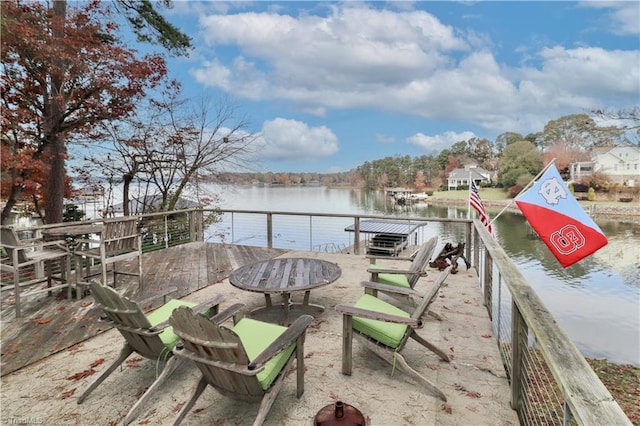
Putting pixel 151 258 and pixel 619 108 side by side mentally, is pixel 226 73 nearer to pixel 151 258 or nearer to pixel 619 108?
pixel 151 258

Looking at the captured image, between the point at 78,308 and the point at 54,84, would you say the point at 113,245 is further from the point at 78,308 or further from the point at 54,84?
the point at 54,84

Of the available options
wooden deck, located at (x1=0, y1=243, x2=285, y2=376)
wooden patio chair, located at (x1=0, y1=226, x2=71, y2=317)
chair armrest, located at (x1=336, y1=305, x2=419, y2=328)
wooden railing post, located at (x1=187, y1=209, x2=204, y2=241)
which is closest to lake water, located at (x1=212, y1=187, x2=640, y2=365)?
wooden railing post, located at (x1=187, y1=209, x2=204, y2=241)

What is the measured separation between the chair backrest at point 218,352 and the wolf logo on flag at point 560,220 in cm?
307

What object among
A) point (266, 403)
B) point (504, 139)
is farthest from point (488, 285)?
point (504, 139)

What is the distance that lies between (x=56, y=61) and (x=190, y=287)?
18.4 feet

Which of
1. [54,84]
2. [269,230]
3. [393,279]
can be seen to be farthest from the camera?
[269,230]

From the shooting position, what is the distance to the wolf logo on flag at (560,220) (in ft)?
10.6

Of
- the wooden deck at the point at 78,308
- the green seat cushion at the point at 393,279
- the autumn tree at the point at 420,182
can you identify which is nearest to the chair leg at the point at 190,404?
the wooden deck at the point at 78,308

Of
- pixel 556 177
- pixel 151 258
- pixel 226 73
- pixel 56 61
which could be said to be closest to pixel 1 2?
pixel 56 61

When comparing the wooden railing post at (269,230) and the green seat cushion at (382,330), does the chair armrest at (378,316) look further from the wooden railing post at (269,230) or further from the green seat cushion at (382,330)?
the wooden railing post at (269,230)

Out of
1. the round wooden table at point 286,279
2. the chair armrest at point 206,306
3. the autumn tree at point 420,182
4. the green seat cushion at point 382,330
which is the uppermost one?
the autumn tree at point 420,182

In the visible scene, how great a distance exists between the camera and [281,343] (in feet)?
6.49

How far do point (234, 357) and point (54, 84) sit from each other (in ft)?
25.9

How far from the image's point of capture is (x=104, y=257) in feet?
13.4
